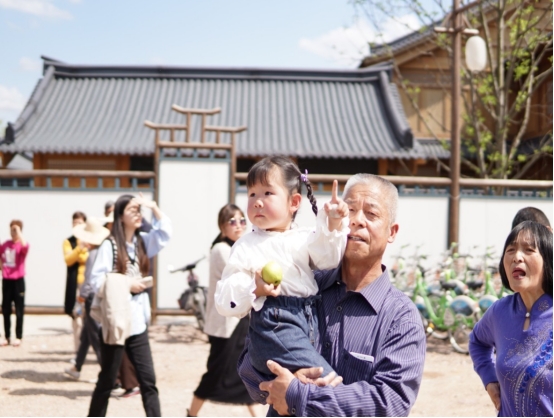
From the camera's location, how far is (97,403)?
5070mm

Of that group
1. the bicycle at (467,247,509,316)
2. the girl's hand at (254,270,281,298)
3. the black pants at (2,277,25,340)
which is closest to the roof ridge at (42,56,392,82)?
the bicycle at (467,247,509,316)

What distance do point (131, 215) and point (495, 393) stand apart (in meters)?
2.97

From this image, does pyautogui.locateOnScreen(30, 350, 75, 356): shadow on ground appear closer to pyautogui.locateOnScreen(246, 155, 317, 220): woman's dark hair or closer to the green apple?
pyautogui.locateOnScreen(246, 155, 317, 220): woman's dark hair

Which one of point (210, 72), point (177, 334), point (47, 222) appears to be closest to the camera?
point (177, 334)

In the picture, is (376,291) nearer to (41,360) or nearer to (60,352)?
(41,360)

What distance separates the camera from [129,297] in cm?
516

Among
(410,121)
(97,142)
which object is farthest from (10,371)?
(410,121)

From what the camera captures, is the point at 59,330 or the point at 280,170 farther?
the point at 59,330

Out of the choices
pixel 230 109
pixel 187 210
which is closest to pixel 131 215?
pixel 187 210

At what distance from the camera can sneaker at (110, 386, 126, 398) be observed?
6.95 m

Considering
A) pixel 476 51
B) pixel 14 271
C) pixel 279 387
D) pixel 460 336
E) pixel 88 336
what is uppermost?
pixel 476 51

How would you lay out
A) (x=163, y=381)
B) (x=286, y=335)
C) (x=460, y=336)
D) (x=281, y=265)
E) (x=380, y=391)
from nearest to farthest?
(x=380, y=391), (x=286, y=335), (x=281, y=265), (x=163, y=381), (x=460, y=336)

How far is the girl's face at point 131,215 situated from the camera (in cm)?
529

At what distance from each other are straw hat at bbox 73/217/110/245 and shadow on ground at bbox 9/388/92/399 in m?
1.48
